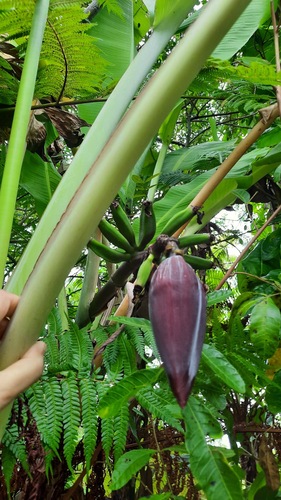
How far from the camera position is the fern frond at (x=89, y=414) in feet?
2.07

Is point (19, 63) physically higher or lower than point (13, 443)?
higher

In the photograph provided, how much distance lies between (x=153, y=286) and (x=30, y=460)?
0.48 meters

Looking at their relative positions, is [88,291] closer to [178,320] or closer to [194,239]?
[194,239]

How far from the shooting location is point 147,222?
665mm

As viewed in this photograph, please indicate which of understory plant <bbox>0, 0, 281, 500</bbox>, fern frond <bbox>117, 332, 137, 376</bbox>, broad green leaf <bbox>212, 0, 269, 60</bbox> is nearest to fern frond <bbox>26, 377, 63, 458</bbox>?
understory plant <bbox>0, 0, 281, 500</bbox>

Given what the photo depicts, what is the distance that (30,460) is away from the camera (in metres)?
0.70

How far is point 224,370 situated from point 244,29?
1.02 metres

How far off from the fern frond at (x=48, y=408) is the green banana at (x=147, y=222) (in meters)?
0.25

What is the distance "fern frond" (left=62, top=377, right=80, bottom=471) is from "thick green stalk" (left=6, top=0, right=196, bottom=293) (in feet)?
0.54

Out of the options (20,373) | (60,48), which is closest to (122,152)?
(20,373)

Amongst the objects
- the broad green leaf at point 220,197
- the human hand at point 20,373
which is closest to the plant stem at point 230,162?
the broad green leaf at point 220,197

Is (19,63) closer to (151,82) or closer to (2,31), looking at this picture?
(2,31)

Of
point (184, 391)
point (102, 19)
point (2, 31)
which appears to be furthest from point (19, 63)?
point (184, 391)

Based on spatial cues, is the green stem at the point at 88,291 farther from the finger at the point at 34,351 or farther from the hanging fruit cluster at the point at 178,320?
the hanging fruit cluster at the point at 178,320
